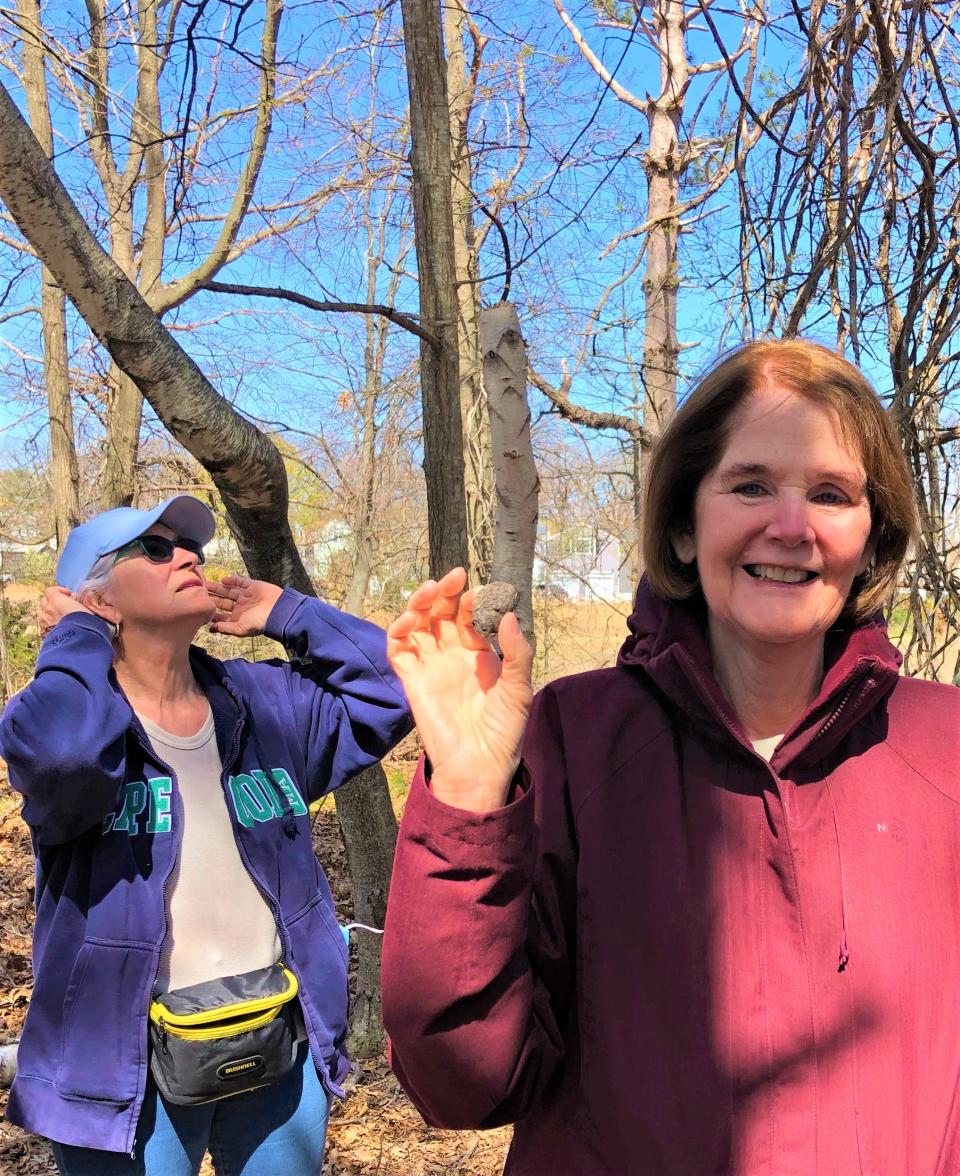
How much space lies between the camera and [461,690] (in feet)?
3.39

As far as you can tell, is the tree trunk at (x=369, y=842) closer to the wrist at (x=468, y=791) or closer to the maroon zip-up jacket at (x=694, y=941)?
the maroon zip-up jacket at (x=694, y=941)

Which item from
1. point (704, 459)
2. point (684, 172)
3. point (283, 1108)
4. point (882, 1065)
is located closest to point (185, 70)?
point (704, 459)

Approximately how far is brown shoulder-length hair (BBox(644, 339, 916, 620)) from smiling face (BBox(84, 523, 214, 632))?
3.91ft

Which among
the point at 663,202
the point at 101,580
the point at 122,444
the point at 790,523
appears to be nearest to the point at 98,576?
the point at 101,580

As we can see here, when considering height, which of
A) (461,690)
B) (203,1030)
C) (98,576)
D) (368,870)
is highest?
(98,576)

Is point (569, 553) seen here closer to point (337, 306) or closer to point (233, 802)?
point (337, 306)

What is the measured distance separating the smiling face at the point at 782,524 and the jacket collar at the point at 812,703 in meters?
0.06

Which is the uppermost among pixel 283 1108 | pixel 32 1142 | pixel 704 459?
pixel 704 459

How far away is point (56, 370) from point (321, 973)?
21.0 ft

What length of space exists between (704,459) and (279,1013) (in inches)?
55.0

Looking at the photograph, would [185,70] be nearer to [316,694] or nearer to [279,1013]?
[316,694]

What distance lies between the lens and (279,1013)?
1880mm

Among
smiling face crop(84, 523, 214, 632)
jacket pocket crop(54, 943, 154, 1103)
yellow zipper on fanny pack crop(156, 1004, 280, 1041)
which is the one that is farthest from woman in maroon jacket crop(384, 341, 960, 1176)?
smiling face crop(84, 523, 214, 632)

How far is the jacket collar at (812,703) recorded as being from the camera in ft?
3.59
